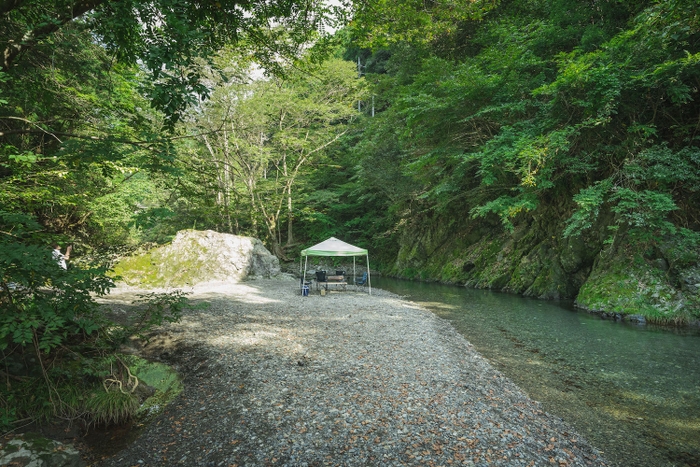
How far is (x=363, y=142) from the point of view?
2134 centimetres

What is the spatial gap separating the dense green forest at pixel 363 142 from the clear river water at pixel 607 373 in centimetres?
214

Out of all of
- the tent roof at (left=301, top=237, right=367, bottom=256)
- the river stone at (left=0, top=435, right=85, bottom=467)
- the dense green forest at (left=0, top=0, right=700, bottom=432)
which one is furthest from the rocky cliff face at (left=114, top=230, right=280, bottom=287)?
the river stone at (left=0, top=435, right=85, bottom=467)

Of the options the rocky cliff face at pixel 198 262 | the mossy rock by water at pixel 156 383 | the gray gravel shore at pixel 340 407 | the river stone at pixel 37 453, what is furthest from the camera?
the rocky cliff face at pixel 198 262

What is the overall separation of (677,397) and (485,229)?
1443cm

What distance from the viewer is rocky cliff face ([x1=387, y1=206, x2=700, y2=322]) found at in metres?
9.02

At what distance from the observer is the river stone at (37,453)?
9.46 ft

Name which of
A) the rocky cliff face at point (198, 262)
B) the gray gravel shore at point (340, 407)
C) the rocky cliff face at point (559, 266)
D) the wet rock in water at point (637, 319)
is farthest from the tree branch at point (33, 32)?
the rocky cliff face at point (559, 266)

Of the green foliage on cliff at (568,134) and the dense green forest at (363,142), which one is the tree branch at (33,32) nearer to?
the dense green forest at (363,142)

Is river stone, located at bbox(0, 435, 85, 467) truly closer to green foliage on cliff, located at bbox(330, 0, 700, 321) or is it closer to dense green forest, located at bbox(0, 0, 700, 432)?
dense green forest, located at bbox(0, 0, 700, 432)

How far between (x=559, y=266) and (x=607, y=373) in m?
8.08

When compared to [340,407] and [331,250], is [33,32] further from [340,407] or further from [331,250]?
[331,250]

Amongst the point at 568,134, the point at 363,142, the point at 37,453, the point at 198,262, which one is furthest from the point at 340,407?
the point at 363,142

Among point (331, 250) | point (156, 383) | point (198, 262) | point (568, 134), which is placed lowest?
point (156, 383)

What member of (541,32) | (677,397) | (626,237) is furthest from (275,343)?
(541,32)
